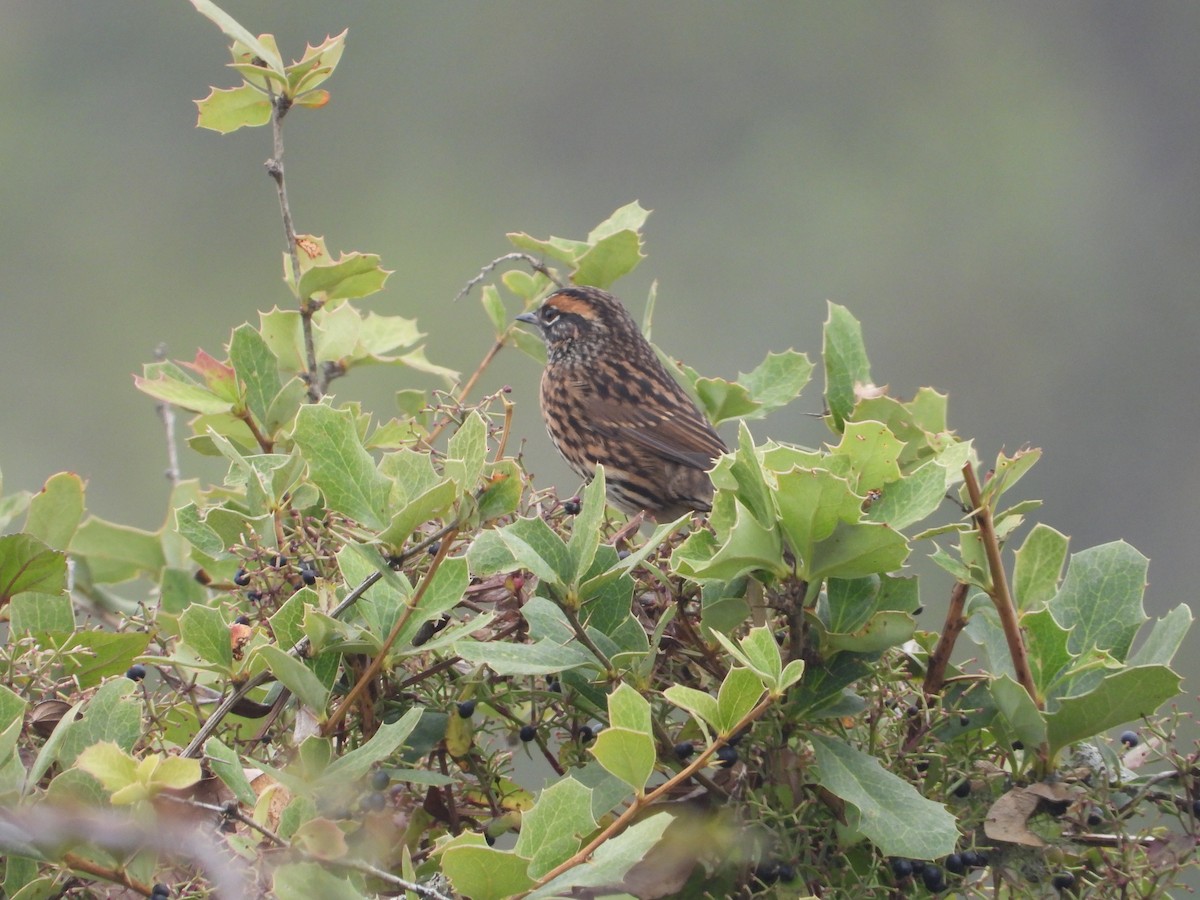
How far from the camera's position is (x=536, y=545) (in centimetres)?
150

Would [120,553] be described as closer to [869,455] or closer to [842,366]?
[842,366]

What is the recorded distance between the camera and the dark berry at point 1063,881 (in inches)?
60.4

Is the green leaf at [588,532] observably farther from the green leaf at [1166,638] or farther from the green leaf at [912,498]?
the green leaf at [1166,638]

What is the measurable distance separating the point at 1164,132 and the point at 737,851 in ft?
46.2

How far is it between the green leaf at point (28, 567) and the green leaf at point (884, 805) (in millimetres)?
897

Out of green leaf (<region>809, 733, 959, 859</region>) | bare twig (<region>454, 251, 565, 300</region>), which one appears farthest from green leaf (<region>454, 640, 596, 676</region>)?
bare twig (<region>454, 251, 565, 300</region>)

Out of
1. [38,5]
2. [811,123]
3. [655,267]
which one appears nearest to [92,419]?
[655,267]

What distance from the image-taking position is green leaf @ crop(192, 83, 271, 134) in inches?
76.6

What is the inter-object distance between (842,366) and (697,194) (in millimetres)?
11038

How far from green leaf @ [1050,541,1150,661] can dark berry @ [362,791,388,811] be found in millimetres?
781

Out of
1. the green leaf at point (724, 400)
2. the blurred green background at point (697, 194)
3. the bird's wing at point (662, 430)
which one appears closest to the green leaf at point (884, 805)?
the green leaf at point (724, 400)

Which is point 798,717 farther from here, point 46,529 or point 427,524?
point 46,529

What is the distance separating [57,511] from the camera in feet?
6.32

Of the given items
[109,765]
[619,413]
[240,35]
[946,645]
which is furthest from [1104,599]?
[619,413]
